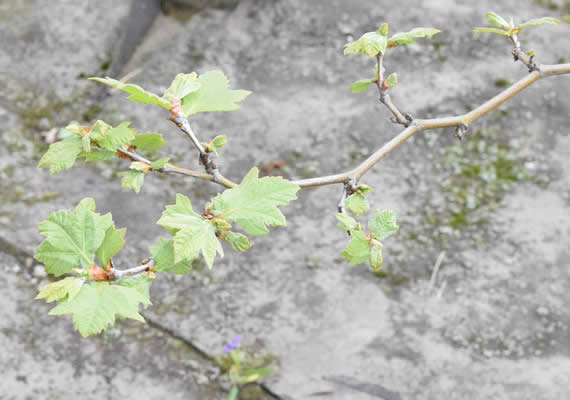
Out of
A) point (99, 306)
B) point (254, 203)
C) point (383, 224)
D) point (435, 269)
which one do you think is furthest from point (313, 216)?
point (99, 306)

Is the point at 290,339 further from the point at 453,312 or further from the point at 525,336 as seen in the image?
the point at 525,336

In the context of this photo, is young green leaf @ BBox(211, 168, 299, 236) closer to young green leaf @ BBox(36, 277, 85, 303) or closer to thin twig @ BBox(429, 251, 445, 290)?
young green leaf @ BBox(36, 277, 85, 303)

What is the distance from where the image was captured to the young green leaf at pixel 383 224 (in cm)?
109

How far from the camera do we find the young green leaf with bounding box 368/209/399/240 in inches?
42.9

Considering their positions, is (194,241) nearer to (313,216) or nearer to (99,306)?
(99,306)

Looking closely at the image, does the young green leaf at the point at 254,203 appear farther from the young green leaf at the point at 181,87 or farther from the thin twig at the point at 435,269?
the thin twig at the point at 435,269

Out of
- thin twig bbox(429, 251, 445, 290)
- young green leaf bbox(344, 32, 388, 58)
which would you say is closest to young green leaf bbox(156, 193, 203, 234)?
young green leaf bbox(344, 32, 388, 58)

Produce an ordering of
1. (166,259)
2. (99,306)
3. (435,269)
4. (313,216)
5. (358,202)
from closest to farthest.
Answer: (99,306) → (166,259) → (358,202) → (435,269) → (313,216)

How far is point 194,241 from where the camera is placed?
3.15 feet

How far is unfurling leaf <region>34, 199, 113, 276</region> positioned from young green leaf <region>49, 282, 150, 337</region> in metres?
0.07

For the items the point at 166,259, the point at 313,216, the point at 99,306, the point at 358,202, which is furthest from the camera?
the point at 313,216

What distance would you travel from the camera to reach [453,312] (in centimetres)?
230

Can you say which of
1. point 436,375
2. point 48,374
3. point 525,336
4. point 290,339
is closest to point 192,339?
point 290,339

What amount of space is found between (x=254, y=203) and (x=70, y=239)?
33cm
